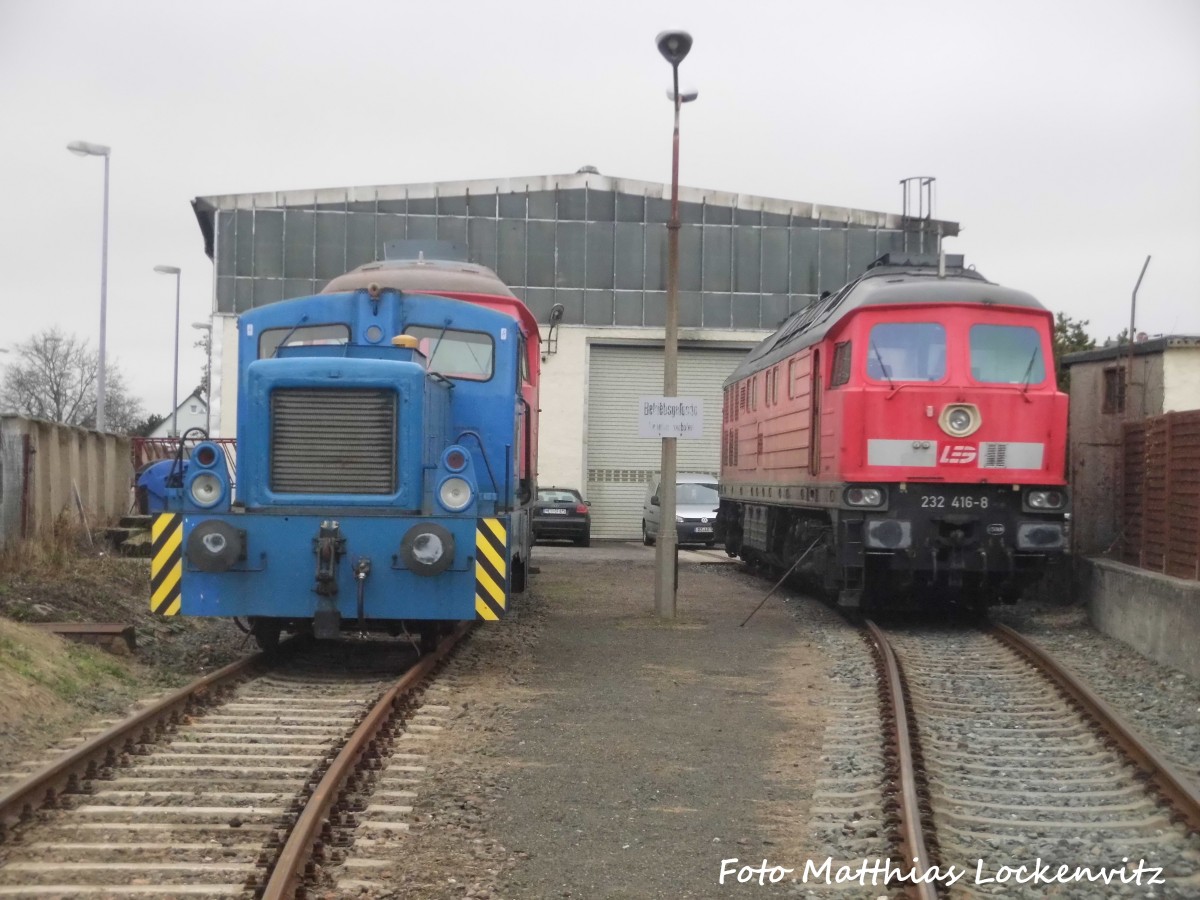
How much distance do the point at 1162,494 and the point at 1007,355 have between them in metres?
1.88

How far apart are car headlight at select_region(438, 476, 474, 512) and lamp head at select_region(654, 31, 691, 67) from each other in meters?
5.91

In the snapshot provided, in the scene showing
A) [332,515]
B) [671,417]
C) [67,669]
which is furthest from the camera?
[671,417]

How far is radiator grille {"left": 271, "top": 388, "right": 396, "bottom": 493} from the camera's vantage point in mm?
9367

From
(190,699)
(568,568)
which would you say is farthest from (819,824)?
(568,568)

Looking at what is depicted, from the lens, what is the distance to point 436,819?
601 centimetres

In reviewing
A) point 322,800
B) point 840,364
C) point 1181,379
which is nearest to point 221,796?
point 322,800

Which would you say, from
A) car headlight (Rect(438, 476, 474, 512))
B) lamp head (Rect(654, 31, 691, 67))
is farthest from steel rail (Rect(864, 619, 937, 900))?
lamp head (Rect(654, 31, 691, 67))

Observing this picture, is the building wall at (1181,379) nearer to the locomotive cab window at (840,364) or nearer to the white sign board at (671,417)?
the locomotive cab window at (840,364)

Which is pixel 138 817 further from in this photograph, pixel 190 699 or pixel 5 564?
pixel 5 564

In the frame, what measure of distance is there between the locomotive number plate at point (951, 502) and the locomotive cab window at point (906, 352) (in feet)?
3.63

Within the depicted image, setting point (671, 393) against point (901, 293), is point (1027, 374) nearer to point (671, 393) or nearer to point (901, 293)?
point (901, 293)

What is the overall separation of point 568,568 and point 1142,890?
53.3 ft

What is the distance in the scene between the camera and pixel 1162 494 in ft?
40.4

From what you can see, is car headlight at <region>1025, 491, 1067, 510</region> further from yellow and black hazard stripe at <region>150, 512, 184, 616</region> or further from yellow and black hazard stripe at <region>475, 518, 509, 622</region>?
yellow and black hazard stripe at <region>150, 512, 184, 616</region>
